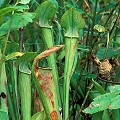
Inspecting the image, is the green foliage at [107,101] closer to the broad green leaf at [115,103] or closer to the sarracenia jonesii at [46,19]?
the broad green leaf at [115,103]

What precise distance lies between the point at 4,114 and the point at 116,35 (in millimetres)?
611

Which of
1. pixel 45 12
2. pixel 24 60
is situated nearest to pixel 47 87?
pixel 24 60

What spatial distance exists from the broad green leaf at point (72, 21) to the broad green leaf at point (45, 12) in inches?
1.3

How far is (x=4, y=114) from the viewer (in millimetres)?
734

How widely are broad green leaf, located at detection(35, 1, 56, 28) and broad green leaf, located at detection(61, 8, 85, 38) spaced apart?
3 centimetres

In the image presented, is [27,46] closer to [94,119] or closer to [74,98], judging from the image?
[74,98]

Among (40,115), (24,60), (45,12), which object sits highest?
(45,12)

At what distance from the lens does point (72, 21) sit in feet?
2.70

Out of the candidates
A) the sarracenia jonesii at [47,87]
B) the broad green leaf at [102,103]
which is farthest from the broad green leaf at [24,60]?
the broad green leaf at [102,103]

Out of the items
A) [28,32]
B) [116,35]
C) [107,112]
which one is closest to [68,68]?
[107,112]

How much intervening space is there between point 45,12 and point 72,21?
7 cm

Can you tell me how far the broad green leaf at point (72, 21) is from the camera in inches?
31.6

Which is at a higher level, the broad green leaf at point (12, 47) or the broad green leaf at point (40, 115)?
the broad green leaf at point (12, 47)

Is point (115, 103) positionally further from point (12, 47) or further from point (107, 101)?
point (12, 47)
